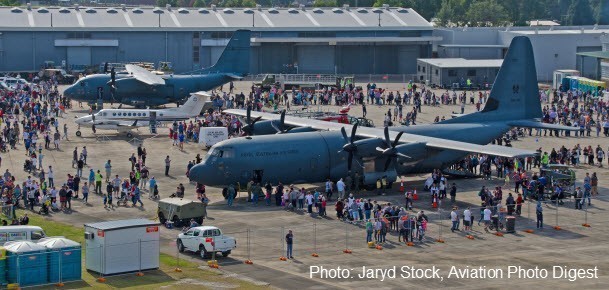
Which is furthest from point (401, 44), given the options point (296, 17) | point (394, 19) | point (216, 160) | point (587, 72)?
point (216, 160)

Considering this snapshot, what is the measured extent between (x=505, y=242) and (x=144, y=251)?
51.1ft

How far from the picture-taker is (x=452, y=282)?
133 ft

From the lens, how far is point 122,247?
4162 cm

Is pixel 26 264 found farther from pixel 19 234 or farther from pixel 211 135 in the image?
pixel 211 135

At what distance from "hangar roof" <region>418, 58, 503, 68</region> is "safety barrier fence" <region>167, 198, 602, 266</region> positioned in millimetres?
56813

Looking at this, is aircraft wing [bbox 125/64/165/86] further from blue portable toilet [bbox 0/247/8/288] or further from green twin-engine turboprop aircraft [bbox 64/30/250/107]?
blue portable toilet [bbox 0/247/8/288]

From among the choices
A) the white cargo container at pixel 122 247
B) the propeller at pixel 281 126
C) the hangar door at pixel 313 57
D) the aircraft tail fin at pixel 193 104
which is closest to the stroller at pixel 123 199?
the propeller at pixel 281 126

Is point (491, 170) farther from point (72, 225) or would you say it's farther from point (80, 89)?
point (80, 89)

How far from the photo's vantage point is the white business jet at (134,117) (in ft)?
258

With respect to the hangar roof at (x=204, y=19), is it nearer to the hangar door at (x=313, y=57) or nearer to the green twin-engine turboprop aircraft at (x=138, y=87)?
the hangar door at (x=313, y=57)

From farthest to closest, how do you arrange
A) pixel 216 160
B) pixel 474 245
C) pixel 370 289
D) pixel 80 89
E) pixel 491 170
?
pixel 80 89, pixel 491 170, pixel 216 160, pixel 474 245, pixel 370 289

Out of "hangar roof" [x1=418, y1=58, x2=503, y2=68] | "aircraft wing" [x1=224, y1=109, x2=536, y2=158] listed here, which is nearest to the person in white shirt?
"aircraft wing" [x1=224, y1=109, x2=536, y2=158]

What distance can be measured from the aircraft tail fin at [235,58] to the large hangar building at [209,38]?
23.5 meters

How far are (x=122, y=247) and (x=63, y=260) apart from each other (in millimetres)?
2379
